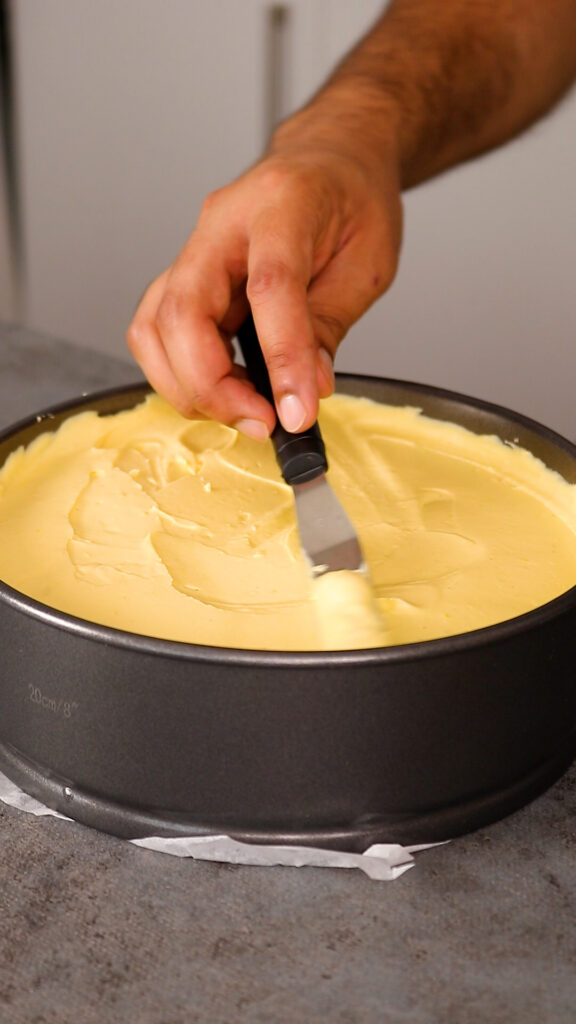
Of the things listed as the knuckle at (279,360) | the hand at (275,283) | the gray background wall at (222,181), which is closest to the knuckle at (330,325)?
the hand at (275,283)

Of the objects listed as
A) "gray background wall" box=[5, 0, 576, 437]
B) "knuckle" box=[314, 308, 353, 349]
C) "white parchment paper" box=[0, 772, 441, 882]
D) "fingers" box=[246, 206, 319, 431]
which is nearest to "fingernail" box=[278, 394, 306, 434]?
"fingers" box=[246, 206, 319, 431]

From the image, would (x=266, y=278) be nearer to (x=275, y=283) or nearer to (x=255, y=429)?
(x=275, y=283)

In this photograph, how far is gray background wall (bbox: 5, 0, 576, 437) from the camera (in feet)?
8.95

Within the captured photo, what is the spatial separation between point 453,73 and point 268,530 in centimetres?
94

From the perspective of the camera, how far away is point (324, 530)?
1.07 metres

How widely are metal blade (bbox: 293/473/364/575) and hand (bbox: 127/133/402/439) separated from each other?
8cm

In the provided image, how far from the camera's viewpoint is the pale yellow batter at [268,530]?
3.33 feet

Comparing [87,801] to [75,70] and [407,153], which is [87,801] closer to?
[407,153]

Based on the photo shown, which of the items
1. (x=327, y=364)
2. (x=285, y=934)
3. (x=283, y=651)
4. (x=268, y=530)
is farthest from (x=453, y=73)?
(x=285, y=934)

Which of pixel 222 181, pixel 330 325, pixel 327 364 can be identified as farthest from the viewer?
pixel 222 181

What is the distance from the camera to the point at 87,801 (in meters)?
0.99

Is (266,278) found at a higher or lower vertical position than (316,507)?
higher

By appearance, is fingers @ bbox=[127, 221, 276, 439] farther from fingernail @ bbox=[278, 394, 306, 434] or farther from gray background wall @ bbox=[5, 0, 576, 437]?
gray background wall @ bbox=[5, 0, 576, 437]

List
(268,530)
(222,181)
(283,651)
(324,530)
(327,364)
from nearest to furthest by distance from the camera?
(283,651) → (324,530) → (268,530) → (327,364) → (222,181)
